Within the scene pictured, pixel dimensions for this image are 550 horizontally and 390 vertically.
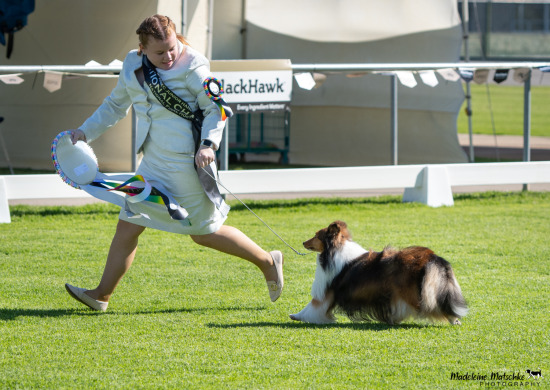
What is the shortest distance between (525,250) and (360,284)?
135 inches

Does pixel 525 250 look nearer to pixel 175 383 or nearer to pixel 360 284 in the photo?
pixel 360 284

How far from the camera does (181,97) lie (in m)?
5.39

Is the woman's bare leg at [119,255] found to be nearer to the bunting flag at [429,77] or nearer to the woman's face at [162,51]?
the woman's face at [162,51]

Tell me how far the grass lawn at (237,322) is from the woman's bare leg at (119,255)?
0.18 meters

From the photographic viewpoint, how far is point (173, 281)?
6.81 m

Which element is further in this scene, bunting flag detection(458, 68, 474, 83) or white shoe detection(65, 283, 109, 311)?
bunting flag detection(458, 68, 474, 83)

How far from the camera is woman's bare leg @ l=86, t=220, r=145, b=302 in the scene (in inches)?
223

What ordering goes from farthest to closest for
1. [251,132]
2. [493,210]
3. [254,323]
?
[251,132] < [493,210] < [254,323]

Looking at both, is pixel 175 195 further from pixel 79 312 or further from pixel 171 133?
pixel 79 312

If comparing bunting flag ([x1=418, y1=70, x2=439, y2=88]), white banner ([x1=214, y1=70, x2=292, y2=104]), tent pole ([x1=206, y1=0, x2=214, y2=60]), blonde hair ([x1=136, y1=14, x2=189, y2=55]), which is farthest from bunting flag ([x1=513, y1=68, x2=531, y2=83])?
blonde hair ([x1=136, y1=14, x2=189, y2=55])

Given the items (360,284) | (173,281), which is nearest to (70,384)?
(360,284)

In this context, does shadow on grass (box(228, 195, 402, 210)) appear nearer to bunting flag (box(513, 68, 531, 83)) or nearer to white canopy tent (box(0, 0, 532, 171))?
bunting flag (box(513, 68, 531, 83))

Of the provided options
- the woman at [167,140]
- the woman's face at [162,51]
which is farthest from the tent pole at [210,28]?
the woman's face at [162,51]

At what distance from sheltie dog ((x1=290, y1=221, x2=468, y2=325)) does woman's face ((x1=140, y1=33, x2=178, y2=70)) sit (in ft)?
4.88
